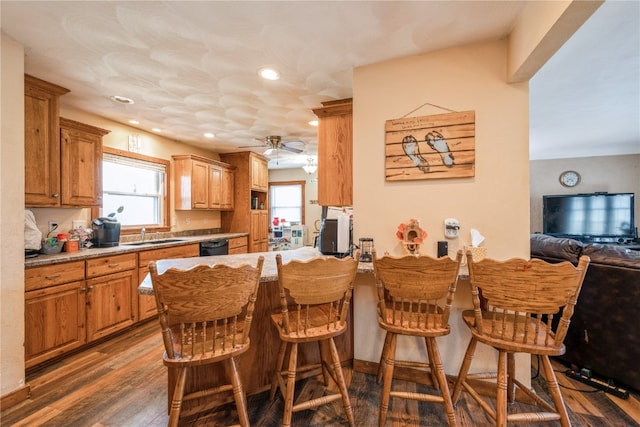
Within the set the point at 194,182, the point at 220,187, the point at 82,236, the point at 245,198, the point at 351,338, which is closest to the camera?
the point at 351,338

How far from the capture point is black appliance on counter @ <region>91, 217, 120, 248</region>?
306cm

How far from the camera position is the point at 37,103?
2354mm

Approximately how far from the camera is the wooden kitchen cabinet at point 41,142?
7.47 ft

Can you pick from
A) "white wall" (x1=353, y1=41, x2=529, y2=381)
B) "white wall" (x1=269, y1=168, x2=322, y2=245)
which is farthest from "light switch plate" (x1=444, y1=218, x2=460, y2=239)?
"white wall" (x1=269, y1=168, x2=322, y2=245)

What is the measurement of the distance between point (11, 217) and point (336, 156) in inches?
94.6

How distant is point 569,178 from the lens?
593 cm

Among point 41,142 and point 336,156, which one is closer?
point 41,142

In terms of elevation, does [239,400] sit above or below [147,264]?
below

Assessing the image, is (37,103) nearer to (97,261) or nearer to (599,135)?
(97,261)

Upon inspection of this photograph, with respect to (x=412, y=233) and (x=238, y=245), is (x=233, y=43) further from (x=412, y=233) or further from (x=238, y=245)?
(x=238, y=245)

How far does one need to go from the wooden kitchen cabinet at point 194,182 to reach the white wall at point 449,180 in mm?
3056

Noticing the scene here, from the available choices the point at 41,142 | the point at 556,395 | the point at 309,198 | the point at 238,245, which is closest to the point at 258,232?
the point at 238,245

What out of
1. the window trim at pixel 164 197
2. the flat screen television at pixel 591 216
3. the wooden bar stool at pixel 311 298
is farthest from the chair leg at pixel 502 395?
the flat screen television at pixel 591 216

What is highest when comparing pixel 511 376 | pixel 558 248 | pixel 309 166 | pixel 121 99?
pixel 121 99
